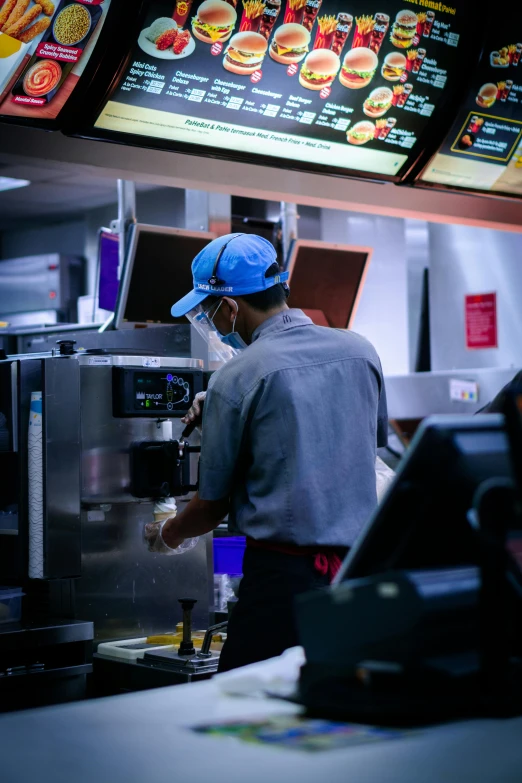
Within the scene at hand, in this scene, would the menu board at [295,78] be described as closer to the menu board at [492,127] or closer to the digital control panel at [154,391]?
the menu board at [492,127]

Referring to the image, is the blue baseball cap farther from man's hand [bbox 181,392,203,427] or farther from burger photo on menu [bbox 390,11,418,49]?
burger photo on menu [bbox 390,11,418,49]

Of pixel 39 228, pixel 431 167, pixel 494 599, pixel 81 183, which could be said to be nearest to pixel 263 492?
pixel 494 599

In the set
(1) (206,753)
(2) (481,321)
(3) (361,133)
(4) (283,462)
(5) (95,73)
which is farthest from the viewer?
(2) (481,321)

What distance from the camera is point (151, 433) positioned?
9.55 feet

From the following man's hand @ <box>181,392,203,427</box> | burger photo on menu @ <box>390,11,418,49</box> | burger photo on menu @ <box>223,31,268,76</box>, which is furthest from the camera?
burger photo on menu @ <box>390,11,418,49</box>

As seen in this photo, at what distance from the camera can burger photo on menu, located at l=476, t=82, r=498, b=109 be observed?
3463 mm

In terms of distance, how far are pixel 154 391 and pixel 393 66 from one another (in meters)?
1.32

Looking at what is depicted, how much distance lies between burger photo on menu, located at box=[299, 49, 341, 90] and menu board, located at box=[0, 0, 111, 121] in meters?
0.69

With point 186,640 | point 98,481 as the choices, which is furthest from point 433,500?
point 98,481

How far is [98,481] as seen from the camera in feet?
9.10

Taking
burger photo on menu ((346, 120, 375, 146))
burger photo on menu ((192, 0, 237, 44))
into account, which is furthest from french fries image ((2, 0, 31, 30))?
burger photo on menu ((346, 120, 375, 146))

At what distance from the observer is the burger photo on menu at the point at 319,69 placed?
10.2ft

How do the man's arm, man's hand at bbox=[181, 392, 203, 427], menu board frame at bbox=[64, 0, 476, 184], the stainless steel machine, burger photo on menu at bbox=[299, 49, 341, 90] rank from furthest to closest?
burger photo on menu at bbox=[299, 49, 341, 90]
menu board frame at bbox=[64, 0, 476, 184]
the stainless steel machine
man's hand at bbox=[181, 392, 203, 427]
the man's arm

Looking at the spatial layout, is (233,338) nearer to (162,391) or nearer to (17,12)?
(162,391)
